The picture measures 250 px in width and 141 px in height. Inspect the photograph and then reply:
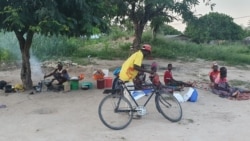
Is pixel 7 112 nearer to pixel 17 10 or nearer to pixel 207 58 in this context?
pixel 17 10

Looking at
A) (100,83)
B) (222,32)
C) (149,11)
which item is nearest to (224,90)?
(100,83)

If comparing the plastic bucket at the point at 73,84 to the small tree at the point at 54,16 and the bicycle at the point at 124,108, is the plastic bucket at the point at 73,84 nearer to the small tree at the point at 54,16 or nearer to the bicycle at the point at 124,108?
the small tree at the point at 54,16

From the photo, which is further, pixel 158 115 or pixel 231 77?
pixel 231 77

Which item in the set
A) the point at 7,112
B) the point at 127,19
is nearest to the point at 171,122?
the point at 7,112

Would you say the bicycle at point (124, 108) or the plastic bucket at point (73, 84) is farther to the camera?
the plastic bucket at point (73, 84)

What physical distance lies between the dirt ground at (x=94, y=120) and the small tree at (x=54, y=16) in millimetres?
1765

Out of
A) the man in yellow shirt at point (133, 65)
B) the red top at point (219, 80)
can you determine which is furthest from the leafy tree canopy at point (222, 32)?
the man in yellow shirt at point (133, 65)

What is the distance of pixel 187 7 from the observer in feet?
53.7

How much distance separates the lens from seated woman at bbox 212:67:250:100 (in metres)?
10.1

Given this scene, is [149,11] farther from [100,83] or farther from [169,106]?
[169,106]

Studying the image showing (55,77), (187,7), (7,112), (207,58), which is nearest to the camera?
(7,112)

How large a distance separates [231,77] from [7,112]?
903cm

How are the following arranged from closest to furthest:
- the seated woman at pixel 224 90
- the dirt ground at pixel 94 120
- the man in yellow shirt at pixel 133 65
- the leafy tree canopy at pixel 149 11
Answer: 1. the dirt ground at pixel 94 120
2. the man in yellow shirt at pixel 133 65
3. the seated woman at pixel 224 90
4. the leafy tree canopy at pixel 149 11

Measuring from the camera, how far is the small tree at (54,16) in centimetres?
860
